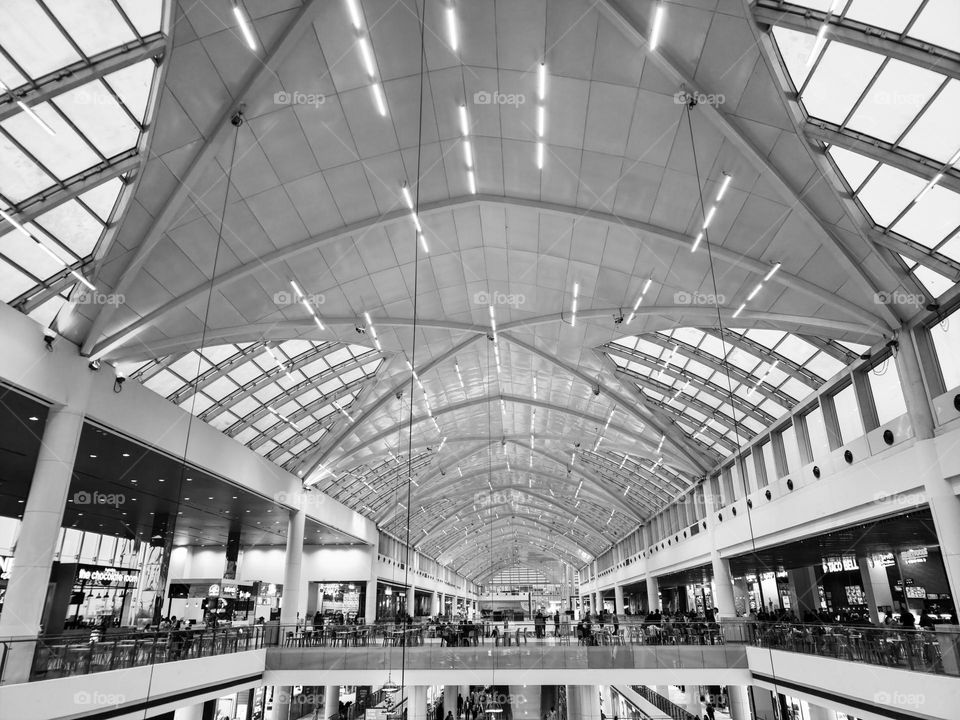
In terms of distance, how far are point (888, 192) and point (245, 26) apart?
1422 centimetres

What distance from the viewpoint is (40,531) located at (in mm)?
14180

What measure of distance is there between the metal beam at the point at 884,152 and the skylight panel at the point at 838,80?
0.25 m

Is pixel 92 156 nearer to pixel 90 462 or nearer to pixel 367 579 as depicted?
pixel 90 462

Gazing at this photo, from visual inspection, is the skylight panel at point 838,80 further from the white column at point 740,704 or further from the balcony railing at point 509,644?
the white column at point 740,704

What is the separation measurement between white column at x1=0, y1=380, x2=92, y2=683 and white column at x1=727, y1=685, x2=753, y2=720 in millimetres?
27343

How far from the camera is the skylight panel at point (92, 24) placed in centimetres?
1010

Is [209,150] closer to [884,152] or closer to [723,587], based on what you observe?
[884,152]

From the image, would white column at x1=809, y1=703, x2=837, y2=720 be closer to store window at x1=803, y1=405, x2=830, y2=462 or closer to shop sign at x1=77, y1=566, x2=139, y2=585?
store window at x1=803, y1=405, x2=830, y2=462

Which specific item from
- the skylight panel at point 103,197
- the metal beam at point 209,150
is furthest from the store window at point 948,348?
the skylight panel at point 103,197

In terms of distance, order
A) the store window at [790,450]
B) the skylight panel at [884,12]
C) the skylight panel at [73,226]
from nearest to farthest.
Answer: the skylight panel at [884,12]
the skylight panel at [73,226]
the store window at [790,450]

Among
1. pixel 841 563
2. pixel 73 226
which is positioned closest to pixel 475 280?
pixel 73 226

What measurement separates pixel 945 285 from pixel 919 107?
562cm

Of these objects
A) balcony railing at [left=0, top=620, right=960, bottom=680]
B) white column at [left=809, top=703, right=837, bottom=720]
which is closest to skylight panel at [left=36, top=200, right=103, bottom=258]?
balcony railing at [left=0, top=620, right=960, bottom=680]

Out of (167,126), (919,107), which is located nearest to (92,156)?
(167,126)
